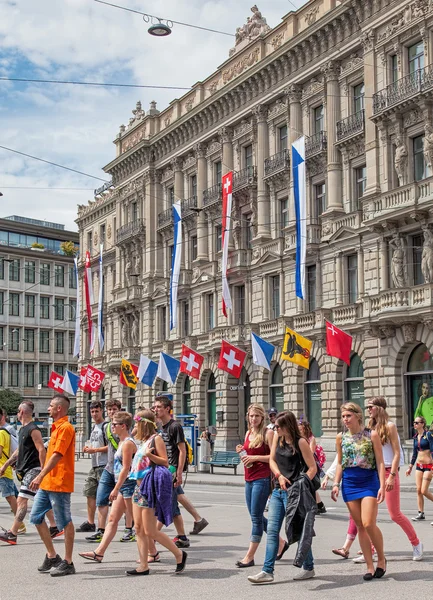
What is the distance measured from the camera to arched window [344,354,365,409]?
35.4m

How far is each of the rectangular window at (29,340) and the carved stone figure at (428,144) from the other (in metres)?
62.7

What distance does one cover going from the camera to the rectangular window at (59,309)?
91.9m

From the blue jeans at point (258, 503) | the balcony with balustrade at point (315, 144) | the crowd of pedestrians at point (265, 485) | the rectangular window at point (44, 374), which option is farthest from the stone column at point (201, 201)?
the rectangular window at point (44, 374)

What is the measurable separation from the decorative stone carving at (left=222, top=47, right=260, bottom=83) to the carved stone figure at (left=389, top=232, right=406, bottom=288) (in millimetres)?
15207

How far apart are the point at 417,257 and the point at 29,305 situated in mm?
62695

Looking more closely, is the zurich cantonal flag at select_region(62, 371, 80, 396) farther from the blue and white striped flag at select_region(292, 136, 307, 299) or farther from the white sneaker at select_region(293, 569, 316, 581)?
the white sneaker at select_region(293, 569, 316, 581)

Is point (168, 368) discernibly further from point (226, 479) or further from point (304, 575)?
point (304, 575)

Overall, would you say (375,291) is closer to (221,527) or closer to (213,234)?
(213,234)

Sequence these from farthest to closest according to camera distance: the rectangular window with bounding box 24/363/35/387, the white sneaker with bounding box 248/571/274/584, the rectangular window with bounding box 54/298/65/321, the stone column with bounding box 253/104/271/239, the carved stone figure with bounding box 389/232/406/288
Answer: the rectangular window with bounding box 54/298/65/321 < the rectangular window with bounding box 24/363/35/387 < the stone column with bounding box 253/104/271/239 < the carved stone figure with bounding box 389/232/406/288 < the white sneaker with bounding box 248/571/274/584

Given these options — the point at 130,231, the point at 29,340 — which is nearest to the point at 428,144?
the point at 130,231

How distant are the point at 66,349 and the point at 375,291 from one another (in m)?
61.4

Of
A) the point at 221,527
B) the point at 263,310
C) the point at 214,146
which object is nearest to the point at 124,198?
the point at 214,146

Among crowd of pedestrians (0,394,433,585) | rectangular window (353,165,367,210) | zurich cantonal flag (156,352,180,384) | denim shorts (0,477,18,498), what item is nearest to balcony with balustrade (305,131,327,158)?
rectangular window (353,165,367,210)

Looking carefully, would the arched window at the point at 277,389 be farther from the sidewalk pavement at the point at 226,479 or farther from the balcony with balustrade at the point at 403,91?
the balcony with balustrade at the point at 403,91
